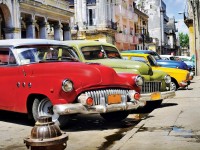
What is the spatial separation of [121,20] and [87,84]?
47.6 meters

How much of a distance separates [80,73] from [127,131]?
1.43m

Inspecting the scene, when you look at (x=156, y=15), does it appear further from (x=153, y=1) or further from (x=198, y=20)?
(x=198, y=20)

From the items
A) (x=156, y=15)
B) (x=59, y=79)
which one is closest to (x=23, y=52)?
(x=59, y=79)

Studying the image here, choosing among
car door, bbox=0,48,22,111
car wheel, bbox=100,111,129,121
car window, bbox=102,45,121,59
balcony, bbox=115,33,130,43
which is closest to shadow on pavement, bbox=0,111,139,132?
car wheel, bbox=100,111,129,121

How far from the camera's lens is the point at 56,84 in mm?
7012

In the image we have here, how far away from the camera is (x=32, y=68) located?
762cm

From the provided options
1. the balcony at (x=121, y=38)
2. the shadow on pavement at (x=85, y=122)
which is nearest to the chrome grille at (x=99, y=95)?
the shadow on pavement at (x=85, y=122)

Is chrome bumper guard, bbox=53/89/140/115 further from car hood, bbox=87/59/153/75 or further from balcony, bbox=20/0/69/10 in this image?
Answer: balcony, bbox=20/0/69/10

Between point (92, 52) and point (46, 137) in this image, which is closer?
point (46, 137)

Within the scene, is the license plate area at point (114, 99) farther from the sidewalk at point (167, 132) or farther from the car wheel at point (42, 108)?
the car wheel at point (42, 108)

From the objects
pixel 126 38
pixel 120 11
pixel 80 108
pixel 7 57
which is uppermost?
pixel 120 11

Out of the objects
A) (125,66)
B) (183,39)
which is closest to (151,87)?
(125,66)

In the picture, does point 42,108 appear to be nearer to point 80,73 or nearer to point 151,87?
point 80,73

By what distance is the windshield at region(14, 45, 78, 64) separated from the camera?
26.2 ft
